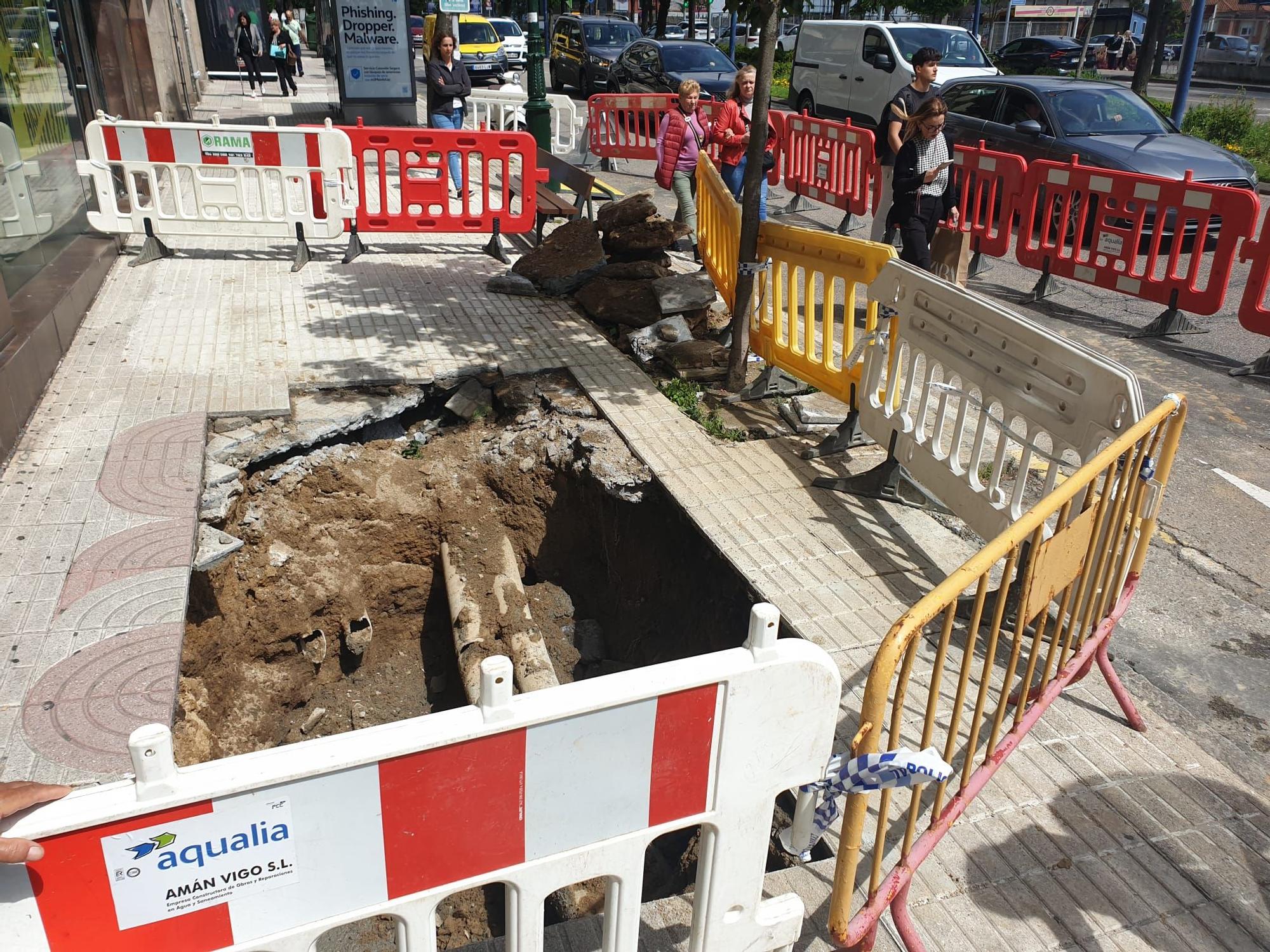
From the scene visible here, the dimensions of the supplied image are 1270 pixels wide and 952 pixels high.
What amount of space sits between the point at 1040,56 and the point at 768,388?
29400mm

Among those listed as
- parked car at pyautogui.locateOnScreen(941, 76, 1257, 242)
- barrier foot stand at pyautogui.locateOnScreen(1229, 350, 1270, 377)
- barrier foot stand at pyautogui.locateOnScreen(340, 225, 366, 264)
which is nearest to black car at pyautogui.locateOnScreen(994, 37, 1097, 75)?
parked car at pyautogui.locateOnScreen(941, 76, 1257, 242)

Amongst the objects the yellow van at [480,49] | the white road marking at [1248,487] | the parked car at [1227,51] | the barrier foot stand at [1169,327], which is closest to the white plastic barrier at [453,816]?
the white road marking at [1248,487]

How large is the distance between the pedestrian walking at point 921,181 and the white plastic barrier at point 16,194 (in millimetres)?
6398

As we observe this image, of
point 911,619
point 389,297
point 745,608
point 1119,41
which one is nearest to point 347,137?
point 389,297

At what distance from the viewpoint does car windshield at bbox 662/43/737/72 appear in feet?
61.6

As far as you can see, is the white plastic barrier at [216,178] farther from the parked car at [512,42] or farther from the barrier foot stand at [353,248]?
the parked car at [512,42]

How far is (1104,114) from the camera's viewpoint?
11.7m

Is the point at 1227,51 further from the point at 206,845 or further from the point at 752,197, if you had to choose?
the point at 206,845

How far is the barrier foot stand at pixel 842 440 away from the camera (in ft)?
19.2

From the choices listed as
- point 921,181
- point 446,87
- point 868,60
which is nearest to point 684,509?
point 921,181

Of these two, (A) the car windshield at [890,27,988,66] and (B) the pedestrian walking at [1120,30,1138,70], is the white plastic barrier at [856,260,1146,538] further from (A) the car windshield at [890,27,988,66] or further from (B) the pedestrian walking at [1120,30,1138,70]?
(B) the pedestrian walking at [1120,30,1138,70]

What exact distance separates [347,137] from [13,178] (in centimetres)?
339

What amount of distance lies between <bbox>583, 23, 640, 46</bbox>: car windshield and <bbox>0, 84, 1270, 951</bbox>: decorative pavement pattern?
65.4 feet

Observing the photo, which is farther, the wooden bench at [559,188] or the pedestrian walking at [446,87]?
the pedestrian walking at [446,87]
